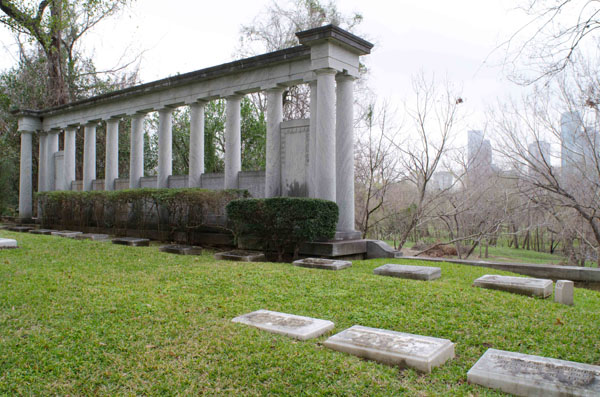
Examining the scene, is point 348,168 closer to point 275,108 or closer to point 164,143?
point 275,108

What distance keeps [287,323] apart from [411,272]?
127 inches

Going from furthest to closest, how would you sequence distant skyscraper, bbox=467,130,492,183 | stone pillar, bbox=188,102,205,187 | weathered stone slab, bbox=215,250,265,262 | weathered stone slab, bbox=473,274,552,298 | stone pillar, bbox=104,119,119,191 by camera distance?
1. stone pillar, bbox=104,119,119,191
2. distant skyscraper, bbox=467,130,492,183
3. stone pillar, bbox=188,102,205,187
4. weathered stone slab, bbox=215,250,265,262
5. weathered stone slab, bbox=473,274,552,298

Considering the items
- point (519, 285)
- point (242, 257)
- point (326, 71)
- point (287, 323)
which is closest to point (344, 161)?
point (326, 71)

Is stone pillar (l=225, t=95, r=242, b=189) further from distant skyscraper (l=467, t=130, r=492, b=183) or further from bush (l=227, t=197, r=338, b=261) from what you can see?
distant skyscraper (l=467, t=130, r=492, b=183)

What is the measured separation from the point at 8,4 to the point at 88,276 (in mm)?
6119

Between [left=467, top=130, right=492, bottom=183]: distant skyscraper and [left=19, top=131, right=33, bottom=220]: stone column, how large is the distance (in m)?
17.0

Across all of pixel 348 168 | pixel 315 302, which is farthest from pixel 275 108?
pixel 315 302

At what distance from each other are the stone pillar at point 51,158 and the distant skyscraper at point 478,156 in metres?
16.2

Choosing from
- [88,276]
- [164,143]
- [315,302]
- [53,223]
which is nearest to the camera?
[315,302]

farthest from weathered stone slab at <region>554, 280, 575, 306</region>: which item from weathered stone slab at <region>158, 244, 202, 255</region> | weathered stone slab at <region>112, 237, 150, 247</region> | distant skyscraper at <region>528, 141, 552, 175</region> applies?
weathered stone slab at <region>112, 237, 150, 247</region>

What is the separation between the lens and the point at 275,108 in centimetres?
1068

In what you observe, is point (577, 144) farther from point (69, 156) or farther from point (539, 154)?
point (69, 156)

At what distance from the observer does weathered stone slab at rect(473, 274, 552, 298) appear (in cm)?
553

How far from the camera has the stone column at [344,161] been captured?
963 centimetres
